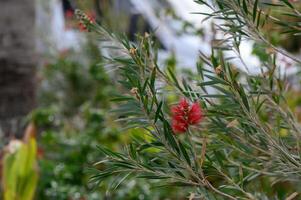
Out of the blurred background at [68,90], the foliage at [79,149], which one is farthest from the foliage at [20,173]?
the foliage at [79,149]

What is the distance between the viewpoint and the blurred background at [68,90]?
3.55 m

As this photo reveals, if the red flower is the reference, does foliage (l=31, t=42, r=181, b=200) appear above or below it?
below

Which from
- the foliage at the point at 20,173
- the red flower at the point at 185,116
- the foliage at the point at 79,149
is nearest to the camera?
the red flower at the point at 185,116

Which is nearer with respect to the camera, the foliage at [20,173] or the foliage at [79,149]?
the foliage at [20,173]

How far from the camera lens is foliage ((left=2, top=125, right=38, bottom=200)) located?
3.43 m

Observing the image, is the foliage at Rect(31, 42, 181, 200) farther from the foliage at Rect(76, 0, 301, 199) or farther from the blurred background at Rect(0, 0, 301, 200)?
the foliage at Rect(76, 0, 301, 199)

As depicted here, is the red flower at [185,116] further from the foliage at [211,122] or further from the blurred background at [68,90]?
the blurred background at [68,90]

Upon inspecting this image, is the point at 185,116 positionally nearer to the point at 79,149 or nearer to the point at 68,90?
the point at 79,149

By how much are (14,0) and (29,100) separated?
0.90 metres

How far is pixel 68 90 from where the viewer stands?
723cm

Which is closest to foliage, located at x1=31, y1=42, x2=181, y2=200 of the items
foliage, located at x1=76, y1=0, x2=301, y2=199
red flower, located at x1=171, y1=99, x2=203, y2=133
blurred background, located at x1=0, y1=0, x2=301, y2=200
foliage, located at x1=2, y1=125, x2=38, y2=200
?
blurred background, located at x1=0, y1=0, x2=301, y2=200

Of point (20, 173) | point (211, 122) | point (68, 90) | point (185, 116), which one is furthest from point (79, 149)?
point (68, 90)

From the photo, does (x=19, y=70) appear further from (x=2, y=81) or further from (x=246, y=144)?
(x=246, y=144)

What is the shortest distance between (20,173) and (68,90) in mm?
3799
